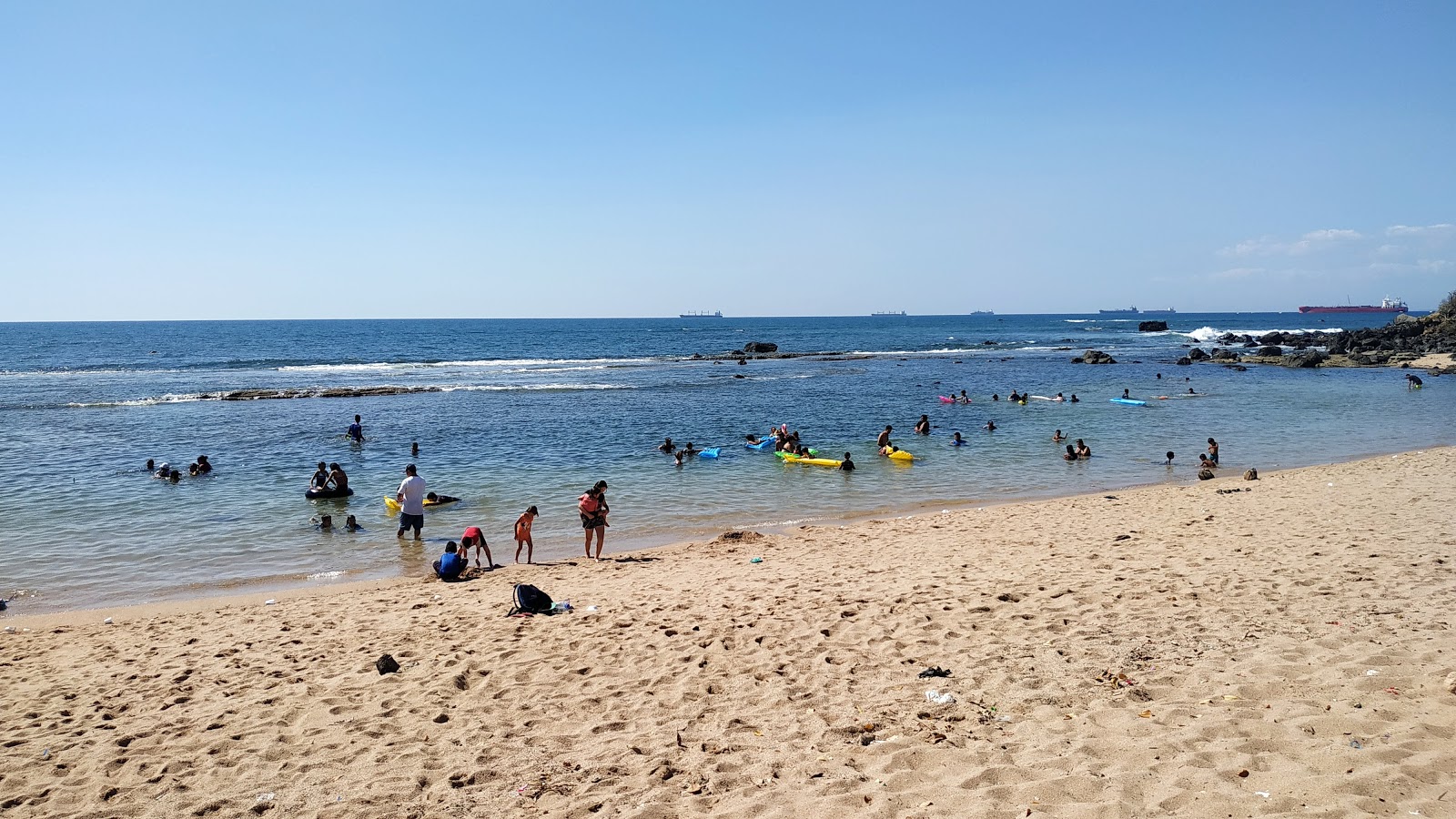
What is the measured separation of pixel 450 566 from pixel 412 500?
305 centimetres

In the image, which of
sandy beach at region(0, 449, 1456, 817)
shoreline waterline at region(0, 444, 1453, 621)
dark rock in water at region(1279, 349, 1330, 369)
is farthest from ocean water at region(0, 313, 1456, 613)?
sandy beach at region(0, 449, 1456, 817)

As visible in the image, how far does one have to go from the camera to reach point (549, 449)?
26859mm

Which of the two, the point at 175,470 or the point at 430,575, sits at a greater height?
the point at 175,470

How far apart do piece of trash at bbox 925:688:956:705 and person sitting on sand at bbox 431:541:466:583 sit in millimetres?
8436

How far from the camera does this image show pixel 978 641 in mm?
8328

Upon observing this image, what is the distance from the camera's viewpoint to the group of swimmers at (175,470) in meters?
21.6

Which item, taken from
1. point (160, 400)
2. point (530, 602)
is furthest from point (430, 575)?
point (160, 400)

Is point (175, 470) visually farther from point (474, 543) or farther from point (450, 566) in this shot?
point (450, 566)

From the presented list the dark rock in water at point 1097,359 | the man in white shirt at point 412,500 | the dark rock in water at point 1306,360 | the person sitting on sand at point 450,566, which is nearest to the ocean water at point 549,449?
the man in white shirt at point 412,500

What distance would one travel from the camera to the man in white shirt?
15.4 metres

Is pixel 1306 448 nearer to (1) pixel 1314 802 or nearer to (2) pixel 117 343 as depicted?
(1) pixel 1314 802

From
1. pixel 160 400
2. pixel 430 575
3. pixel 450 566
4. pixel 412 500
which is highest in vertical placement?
pixel 160 400

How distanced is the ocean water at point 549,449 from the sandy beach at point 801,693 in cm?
380

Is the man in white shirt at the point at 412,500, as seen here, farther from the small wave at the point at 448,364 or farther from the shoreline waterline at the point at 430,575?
the small wave at the point at 448,364
